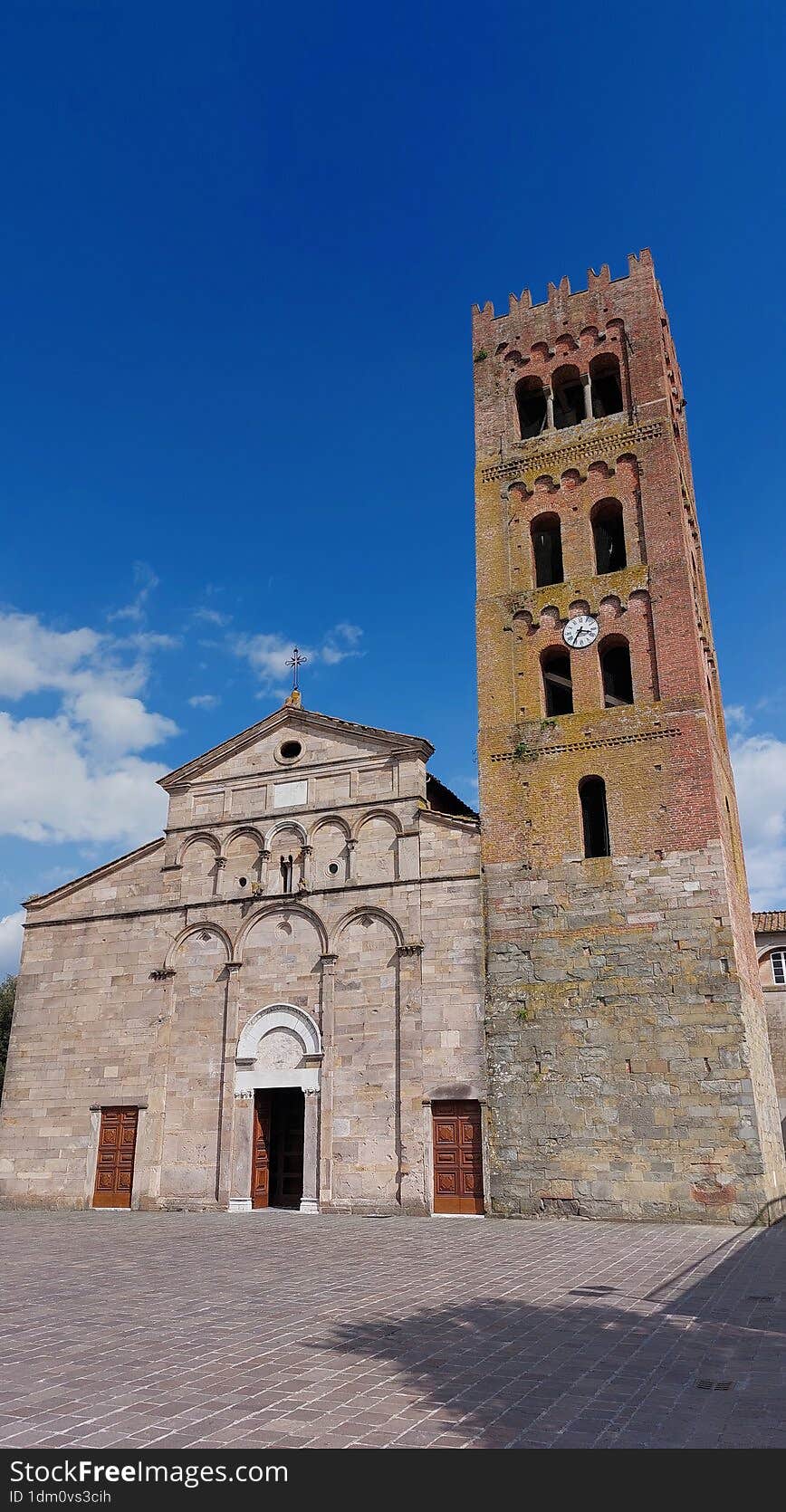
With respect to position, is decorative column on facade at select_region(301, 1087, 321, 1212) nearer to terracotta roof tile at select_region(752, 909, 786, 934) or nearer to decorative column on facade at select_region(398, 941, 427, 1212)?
decorative column on facade at select_region(398, 941, 427, 1212)

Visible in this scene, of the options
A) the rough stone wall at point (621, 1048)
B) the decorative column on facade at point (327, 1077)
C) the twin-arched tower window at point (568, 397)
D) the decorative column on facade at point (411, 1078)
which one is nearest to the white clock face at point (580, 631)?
the rough stone wall at point (621, 1048)

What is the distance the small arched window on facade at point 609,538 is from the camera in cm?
2575

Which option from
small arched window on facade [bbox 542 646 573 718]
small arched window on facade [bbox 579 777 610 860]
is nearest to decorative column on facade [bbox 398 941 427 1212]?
small arched window on facade [bbox 579 777 610 860]

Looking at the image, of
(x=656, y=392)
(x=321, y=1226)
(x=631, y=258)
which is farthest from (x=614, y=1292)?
(x=631, y=258)

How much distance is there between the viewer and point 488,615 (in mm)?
25312

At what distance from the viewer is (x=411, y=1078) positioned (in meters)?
21.5

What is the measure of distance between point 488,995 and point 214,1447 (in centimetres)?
1621

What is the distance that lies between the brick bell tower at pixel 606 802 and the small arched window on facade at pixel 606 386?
7cm

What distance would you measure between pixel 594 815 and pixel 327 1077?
861cm

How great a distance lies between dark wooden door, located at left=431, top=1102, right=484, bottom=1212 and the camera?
2053cm

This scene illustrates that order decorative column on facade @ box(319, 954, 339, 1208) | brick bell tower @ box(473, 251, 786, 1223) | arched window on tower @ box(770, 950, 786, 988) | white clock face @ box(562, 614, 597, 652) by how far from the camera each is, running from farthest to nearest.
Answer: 1. arched window on tower @ box(770, 950, 786, 988)
2. white clock face @ box(562, 614, 597, 652)
3. decorative column on facade @ box(319, 954, 339, 1208)
4. brick bell tower @ box(473, 251, 786, 1223)

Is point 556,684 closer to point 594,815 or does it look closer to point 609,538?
point 594,815

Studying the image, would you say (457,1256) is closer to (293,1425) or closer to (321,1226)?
(321,1226)

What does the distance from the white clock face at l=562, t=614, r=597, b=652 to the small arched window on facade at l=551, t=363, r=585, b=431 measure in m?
6.00
